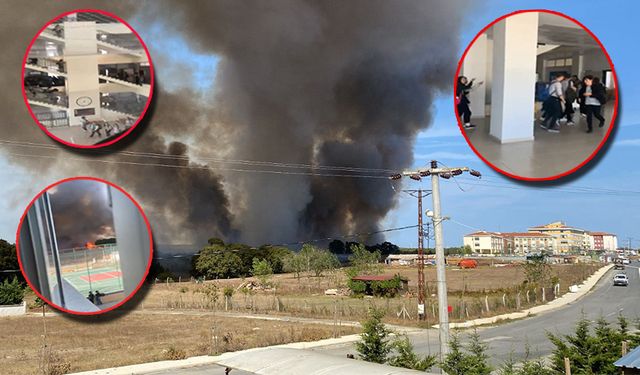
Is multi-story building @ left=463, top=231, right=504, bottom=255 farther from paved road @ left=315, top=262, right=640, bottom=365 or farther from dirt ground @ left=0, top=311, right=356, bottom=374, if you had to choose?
dirt ground @ left=0, top=311, right=356, bottom=374

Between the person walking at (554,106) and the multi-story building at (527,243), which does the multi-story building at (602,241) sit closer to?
the multi-story building at (527,243)

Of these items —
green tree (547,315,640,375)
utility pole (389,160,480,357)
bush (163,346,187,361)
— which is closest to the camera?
green tree (547,315,640,375)

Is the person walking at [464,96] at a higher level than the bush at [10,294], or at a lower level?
higher

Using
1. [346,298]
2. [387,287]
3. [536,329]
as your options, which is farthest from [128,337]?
[387,287]

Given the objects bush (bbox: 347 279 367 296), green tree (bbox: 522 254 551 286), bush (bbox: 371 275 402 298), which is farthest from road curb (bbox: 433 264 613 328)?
bush (bbox: 347 279 367 296)

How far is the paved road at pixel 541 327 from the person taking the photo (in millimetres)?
12330

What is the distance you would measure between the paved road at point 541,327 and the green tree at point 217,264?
13.6m

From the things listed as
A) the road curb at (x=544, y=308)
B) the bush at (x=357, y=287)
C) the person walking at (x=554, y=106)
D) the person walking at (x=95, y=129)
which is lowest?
the road curb at (x=544, y=308)

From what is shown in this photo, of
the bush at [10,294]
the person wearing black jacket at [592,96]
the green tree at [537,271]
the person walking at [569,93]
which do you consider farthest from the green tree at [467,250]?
the person walking at [569,93]

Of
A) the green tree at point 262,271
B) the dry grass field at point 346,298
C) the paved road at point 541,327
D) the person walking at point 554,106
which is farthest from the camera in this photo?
the green tree at point 262,271

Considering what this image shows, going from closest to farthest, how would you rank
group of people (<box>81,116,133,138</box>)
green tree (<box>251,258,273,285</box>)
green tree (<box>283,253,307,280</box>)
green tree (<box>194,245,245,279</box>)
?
group of people (<box>81,116,133,138</box>) → green tree (<box>251,258,273,285</box>) → green tree (<box>194,245,245,279</box>) → green tree (<box>283,253,307,280</box>)

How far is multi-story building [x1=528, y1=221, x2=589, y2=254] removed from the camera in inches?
1194

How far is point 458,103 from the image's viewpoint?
428 centimetres

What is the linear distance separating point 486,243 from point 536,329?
26659mm
